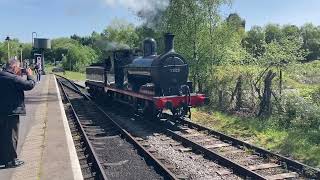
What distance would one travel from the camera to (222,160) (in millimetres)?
9609

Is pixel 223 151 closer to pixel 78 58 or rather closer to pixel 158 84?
pixel 158 84

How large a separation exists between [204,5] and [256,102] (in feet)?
24.9

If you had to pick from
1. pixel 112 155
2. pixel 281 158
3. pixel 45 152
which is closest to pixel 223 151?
pixel 281 158

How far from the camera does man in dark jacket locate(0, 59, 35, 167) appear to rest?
7594 mm

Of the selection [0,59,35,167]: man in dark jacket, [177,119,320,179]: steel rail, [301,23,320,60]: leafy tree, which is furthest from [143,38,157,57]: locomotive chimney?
[301,23,320,60]: leafy tree

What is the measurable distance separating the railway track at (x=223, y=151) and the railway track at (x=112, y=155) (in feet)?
0.96

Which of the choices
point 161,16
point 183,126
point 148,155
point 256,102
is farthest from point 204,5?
point 148,155

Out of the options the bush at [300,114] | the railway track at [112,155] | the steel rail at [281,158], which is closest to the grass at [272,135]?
the bush at [300,114]

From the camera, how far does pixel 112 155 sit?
10.8 metres

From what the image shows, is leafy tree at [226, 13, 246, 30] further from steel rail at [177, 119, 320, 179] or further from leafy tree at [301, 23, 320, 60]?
leafy tree at [301, 23, 320, 60]

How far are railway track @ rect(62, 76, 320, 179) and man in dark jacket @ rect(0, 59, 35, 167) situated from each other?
3143mm

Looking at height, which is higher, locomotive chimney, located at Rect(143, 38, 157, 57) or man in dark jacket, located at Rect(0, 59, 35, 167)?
locomotive chimney, located at Rect(143, 38, 157, 57)

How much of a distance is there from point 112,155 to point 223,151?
268 cm

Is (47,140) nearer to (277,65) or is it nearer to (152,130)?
(152,130)
